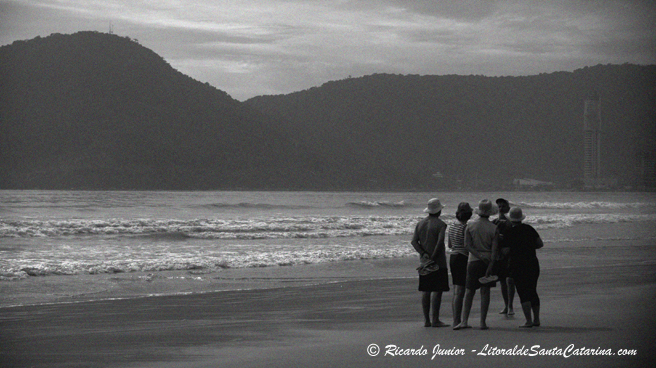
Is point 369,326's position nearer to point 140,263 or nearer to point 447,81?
point 140,263

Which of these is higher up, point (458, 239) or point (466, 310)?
point (458, 239)

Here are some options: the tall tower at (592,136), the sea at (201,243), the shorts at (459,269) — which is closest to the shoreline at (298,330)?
the shorts at (459,269)

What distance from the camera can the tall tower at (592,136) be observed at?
617ft

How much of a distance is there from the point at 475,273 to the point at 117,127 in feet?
450

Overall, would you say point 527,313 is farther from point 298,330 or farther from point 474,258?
point 298,330

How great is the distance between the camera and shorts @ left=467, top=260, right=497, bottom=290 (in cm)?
971

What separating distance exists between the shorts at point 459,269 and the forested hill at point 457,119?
555 ft

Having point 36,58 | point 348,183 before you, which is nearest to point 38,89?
point 36,58

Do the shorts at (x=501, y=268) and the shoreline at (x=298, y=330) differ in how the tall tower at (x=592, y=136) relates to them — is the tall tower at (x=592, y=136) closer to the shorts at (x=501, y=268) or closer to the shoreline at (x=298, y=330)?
the shoreline at (x=298, y=330)

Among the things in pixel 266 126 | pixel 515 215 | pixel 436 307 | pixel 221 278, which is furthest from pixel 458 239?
pixel 266 126

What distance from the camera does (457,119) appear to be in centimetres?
19312

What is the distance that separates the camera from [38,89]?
13888 centimetres

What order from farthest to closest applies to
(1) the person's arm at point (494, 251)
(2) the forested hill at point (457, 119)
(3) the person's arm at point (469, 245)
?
A: (2) the forested hill at point (457, 119) < (3) the person's arm at point (469, 245) < (1) the person's arm at point (494, 251)

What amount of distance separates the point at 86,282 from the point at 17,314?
4.38 meters
